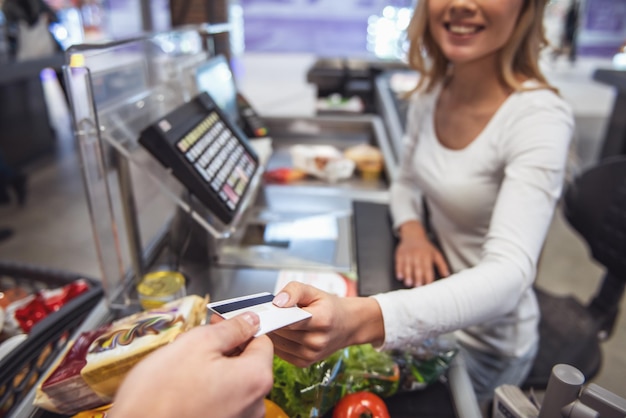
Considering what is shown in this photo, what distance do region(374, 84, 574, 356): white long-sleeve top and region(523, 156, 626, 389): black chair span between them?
0.74 ft

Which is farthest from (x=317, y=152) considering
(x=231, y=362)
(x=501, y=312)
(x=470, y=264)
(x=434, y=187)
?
(x=231, y=362)

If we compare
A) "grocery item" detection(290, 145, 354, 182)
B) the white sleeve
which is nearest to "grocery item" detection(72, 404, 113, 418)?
the white sleeve

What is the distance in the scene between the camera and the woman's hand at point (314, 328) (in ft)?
2.04

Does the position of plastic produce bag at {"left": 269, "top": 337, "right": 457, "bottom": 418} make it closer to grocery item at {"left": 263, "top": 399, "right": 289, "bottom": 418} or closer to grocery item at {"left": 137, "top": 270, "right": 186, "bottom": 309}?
grocery item at {"left": 263, "top": 399, "right": 289, "bottom": 418}

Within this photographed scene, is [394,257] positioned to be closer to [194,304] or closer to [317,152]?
[194,304]

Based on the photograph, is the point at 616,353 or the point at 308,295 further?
the point at 616,353

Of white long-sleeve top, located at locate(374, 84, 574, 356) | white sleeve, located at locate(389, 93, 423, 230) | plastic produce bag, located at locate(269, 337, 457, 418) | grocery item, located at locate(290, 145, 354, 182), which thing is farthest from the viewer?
grocery item, located at locate(290, 145, 354, 182)

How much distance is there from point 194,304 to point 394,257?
1.67 feet

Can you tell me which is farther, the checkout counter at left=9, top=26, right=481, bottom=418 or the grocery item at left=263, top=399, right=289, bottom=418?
the checkout counter at left=9, top=26, right=481, bottom=418

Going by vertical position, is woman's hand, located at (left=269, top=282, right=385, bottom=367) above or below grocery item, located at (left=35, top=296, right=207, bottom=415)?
above

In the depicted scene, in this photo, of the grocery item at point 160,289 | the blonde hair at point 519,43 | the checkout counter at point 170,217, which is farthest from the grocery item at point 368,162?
the grocery item at point 160,289

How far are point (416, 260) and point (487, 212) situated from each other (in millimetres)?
227

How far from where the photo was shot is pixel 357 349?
0.80m

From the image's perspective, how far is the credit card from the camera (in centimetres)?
55
